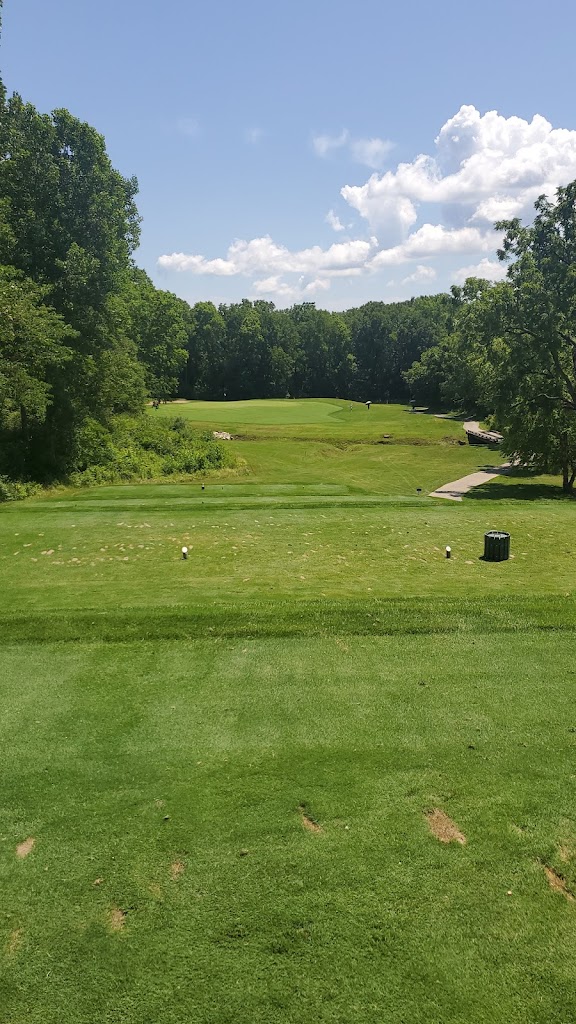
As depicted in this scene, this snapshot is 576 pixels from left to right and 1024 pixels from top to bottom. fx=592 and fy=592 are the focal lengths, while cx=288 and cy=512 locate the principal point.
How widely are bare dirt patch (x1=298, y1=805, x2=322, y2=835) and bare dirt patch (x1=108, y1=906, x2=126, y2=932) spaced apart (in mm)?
1748

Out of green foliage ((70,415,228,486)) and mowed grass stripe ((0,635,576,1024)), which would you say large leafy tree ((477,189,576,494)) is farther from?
mowed grass stripe ((0,635,576,1024))

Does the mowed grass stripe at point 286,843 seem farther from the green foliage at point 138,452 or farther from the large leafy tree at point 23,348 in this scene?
the green foliage at point 138,452

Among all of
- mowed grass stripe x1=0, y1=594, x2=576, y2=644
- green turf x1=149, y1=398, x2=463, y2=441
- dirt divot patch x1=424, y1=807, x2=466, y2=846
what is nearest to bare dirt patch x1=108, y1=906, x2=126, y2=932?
dirt divot patch x1=424, y1=807, x2=466, y2=846

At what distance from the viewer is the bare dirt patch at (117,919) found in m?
4.75

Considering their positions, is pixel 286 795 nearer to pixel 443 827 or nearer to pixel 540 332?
pixel 443 827

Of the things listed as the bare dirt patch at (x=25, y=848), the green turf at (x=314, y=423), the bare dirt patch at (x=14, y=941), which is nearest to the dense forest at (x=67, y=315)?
the green turf at (x=314, y=423)

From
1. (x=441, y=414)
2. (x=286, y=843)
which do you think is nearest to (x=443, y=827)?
(x=286, y=843)

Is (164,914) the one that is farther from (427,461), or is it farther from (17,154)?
(427,461)

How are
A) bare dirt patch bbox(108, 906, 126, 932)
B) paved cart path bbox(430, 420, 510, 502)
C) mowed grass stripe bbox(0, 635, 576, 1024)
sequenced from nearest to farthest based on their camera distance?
mowed grass stripe bbox(0, 635, 576, 1024) → bare dirt patch bbox(108, 906, 126, 932) → paved cart path bbox(430, 420, 510, 502)

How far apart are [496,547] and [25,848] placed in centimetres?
1148

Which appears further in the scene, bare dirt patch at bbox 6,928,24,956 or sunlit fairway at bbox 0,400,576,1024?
bare dirt patch at bbox 6,928,24,956

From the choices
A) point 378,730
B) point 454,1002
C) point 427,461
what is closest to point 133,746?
point 378,730

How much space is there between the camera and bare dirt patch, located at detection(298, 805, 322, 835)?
5.65m

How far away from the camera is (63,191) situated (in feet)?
94.2
